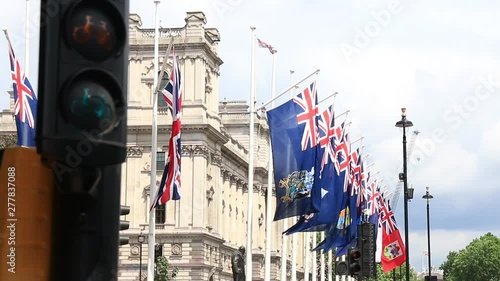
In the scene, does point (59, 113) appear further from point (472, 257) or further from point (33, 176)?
point (472, 257)

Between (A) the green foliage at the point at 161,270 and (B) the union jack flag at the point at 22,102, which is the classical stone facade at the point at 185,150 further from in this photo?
(B) the union jack flag at the point at 22,102

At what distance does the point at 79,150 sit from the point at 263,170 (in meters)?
116

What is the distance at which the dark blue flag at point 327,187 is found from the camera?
38.9 m

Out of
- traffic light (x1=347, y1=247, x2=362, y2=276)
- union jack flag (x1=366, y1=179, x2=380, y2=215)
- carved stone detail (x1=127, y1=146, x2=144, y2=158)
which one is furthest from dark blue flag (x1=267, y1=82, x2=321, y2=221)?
carved stone detail (x1=127, y1=146, x2=144, y2=158)

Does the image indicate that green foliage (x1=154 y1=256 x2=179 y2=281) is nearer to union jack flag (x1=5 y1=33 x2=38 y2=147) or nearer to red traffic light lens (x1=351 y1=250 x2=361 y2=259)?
union jack flag (x1=5 y1=33 x2=38 y2=147)

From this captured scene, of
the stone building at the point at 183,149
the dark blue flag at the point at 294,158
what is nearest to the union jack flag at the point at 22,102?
the dark blue flag at the point at 294,158

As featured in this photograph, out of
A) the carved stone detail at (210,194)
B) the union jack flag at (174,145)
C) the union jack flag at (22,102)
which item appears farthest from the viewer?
the carved stone detail at (210,194)

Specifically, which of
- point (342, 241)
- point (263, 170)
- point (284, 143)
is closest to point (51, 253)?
point (284, 143)

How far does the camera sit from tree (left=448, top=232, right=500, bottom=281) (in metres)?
185

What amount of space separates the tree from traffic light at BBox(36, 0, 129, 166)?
187 metres

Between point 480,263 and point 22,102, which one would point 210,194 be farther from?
point 480,263

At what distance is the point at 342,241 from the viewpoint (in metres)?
46.0

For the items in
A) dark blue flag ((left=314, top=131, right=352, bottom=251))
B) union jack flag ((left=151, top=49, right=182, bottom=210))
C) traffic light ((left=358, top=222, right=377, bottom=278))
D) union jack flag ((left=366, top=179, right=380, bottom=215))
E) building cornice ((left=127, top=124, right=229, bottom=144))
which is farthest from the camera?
building cornice ((left=127, top=124, right=229, bottom=144))

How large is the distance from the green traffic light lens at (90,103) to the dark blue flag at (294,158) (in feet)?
101
